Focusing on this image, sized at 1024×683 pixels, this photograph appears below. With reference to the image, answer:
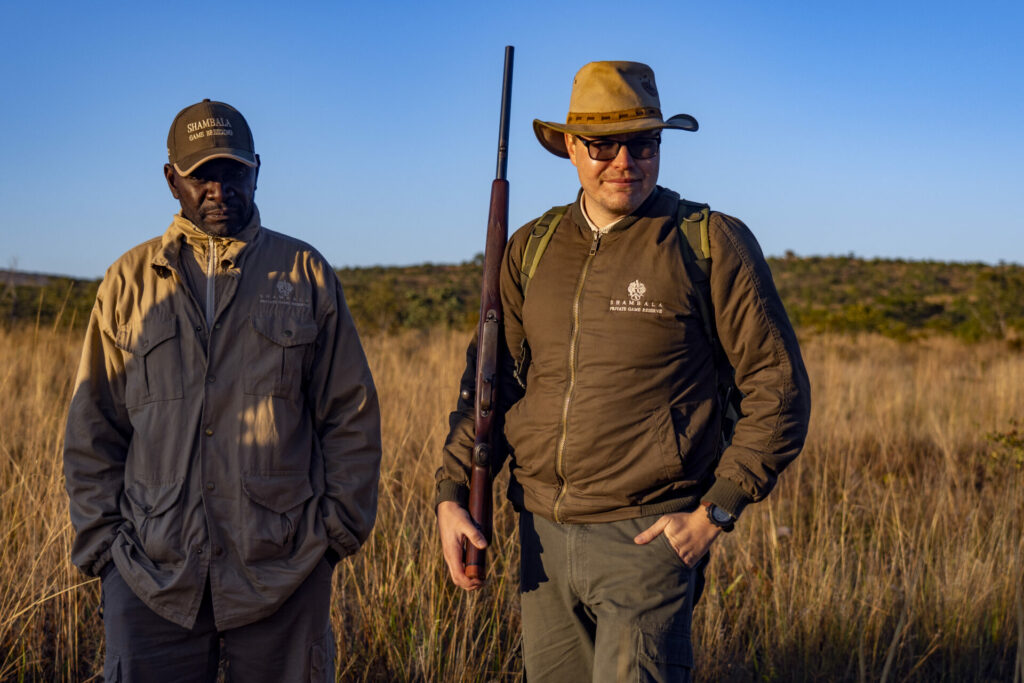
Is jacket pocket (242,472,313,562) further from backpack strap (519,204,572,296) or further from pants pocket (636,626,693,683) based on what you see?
pants pocket (636,626,693,683)

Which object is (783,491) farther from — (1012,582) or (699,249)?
(699,249)

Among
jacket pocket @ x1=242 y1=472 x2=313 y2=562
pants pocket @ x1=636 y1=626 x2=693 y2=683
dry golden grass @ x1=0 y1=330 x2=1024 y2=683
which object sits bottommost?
dry golden grass @ x1=0 y1=330 x2=1024 y2=683

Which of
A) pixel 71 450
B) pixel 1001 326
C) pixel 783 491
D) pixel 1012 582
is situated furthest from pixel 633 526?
pixel 1001 326

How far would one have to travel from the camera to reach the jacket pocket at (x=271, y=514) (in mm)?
2373

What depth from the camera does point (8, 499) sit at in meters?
4.03

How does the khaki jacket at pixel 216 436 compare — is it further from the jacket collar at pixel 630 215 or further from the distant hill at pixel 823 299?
the distant hill at pixel 823 299

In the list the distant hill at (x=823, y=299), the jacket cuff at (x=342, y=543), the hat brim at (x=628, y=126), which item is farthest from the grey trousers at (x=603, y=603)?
the distant hill at (x=823, y=299)

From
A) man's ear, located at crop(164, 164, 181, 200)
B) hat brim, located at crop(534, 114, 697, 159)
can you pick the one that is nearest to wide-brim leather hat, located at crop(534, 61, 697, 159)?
hat brim, located at crop(534, 114, 697, 159)

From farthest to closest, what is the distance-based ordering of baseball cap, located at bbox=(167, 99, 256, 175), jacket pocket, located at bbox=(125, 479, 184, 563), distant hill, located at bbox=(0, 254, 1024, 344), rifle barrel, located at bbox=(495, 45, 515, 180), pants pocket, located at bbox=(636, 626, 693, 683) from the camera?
distant hill, located at bbox=(0, 254, 1024, 344) → rifle barrel, located at bbox=(495, 45, 515, 180) → baseball cap, located at bbox=(167, 99, 256, 175) → jacket pocket, located at bbox=(125, 479, 184, 563) → pants pocket, located at bbox=(636, 626, 693, 683)

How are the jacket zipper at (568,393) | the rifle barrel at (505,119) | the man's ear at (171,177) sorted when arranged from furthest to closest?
the rifle barrel at (505,119)
the man's ear at (171,177)
the jacket zipper at (568,393)

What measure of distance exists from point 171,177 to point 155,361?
571 mm

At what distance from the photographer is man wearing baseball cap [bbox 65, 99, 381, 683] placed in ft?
7.77

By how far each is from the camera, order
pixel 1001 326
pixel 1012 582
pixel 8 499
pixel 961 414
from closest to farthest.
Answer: pixel 8 499, pixel 1012 582, pixel 961 414, pixel 1001 326

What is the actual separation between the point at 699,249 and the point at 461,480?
3.10 ft
